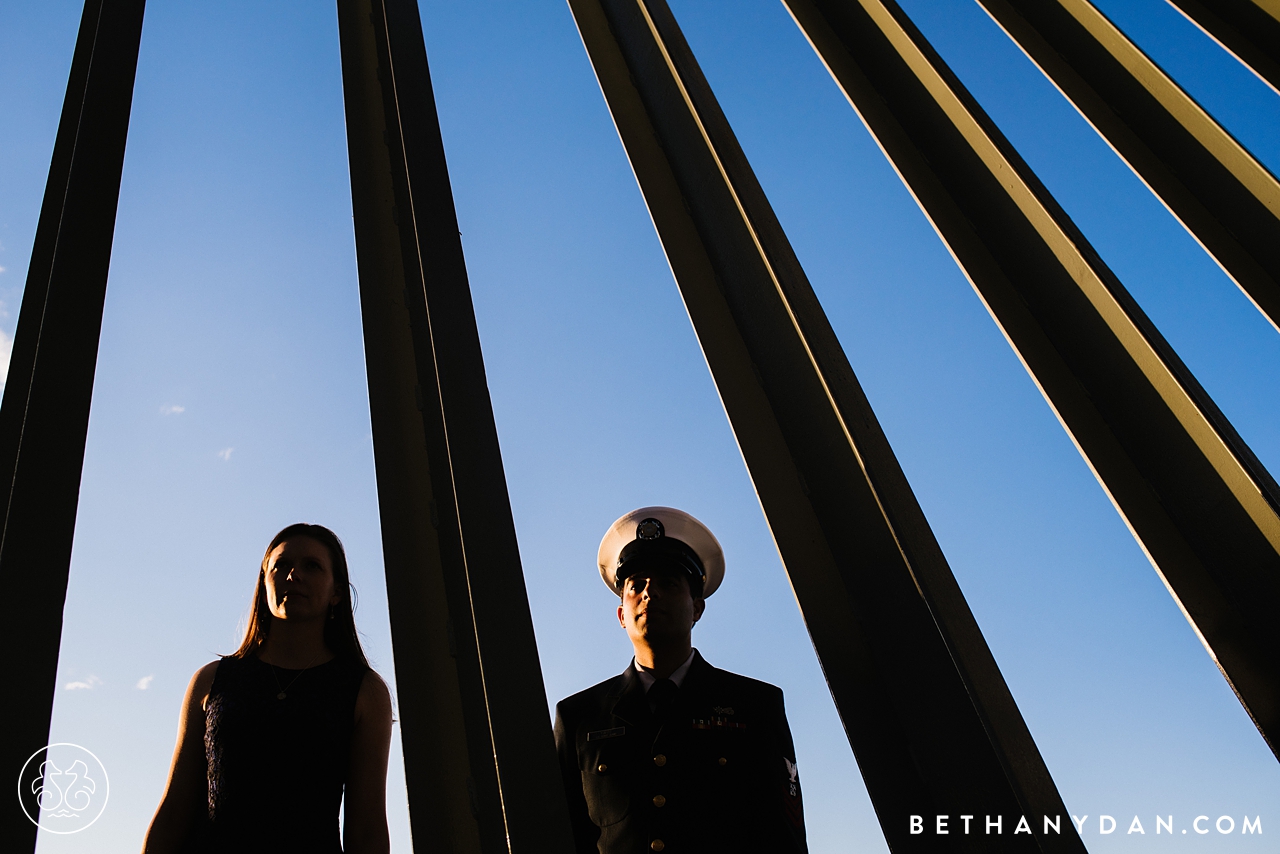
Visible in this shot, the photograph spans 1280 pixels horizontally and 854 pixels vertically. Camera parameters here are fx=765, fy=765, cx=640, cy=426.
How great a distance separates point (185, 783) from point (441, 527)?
0.59 metres

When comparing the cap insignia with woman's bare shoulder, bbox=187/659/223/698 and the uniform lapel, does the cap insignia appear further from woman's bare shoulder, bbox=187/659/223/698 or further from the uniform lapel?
woman's bare shoulder, bbox=187/659/223/698

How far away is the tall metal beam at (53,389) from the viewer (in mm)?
1067

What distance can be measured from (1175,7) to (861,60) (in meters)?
0.97

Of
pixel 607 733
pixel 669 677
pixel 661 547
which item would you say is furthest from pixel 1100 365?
pixel 607 733

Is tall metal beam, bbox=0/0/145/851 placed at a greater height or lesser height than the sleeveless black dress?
greater

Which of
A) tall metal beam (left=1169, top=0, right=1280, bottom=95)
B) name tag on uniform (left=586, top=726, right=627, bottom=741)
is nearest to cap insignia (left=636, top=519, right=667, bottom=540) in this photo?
name tag on uniform (left=586, top=726, right=627, bottom=741)

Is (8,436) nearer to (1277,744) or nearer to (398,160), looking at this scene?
(398,160)

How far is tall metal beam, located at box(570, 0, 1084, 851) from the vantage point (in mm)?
1329

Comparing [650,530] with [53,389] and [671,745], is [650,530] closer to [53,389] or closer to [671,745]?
[671,745]

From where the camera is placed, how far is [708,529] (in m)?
1.92

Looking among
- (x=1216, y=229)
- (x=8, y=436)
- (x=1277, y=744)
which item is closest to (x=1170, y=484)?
(x=1277, y=744)

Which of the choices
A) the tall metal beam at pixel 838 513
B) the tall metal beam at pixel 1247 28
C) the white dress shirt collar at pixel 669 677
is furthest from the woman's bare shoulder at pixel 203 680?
the tall metal beam at pixel 1247 28

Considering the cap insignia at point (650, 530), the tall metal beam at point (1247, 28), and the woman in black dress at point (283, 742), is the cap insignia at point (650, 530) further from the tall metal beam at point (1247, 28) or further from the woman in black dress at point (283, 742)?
the tall metal beam at point (1247, 28)

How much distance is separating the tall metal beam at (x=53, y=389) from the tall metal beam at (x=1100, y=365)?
6.63 ft
